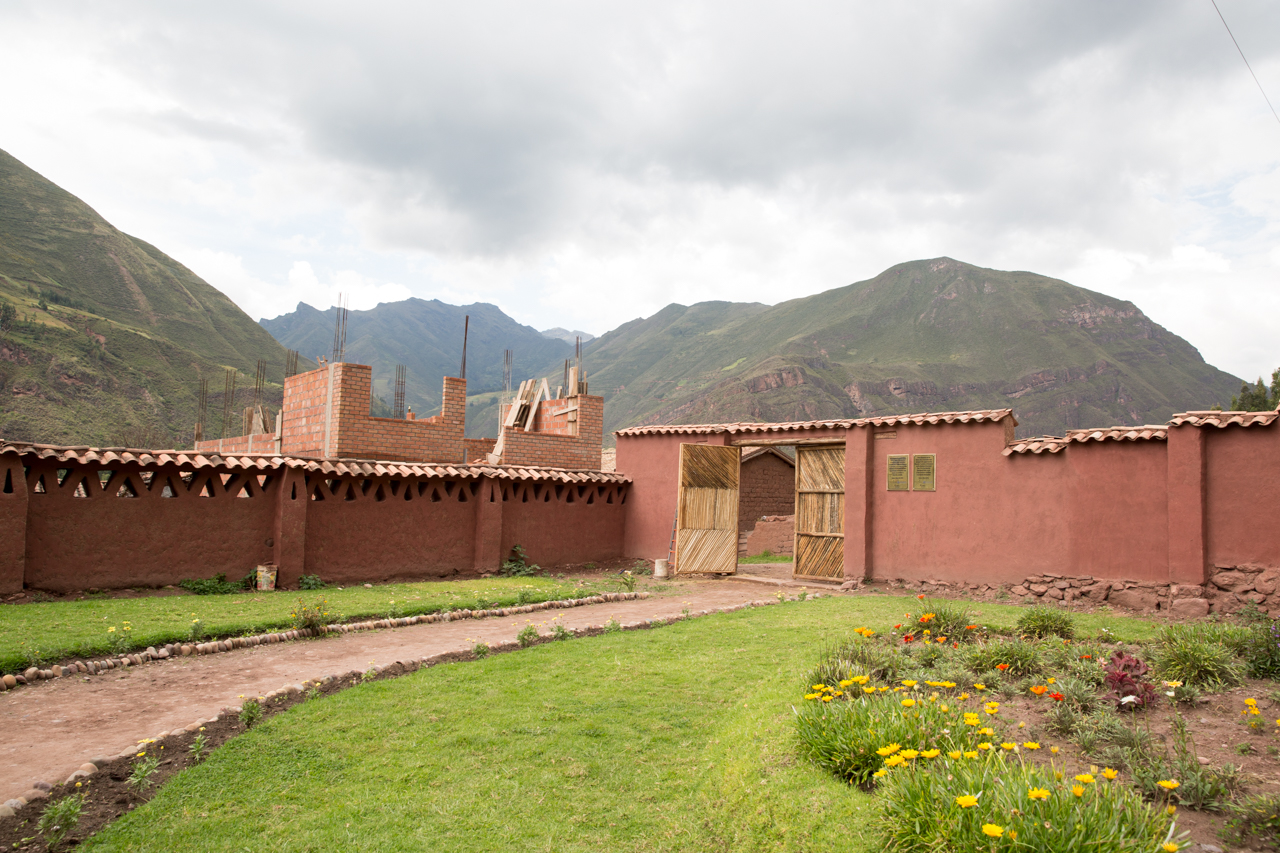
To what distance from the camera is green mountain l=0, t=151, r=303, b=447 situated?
38.2 meters

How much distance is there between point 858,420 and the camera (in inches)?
586

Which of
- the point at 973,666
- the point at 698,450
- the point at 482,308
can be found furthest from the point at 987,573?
the point at 482,308

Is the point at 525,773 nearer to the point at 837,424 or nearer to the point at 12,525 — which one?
the point at 12,525

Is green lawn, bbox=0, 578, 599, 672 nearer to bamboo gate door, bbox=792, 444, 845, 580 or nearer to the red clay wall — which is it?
bamboo gate door, bbox=792, 444, 845, 580

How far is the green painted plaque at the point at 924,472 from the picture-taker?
13836mm

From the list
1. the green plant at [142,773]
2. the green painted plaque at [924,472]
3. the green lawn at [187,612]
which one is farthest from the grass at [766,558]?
the green plant at [142,773]

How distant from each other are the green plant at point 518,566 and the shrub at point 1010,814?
41.2ft

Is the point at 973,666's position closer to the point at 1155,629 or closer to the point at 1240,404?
the point at 1155,629

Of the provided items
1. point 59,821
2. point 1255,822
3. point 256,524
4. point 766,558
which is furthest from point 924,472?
point 59,821

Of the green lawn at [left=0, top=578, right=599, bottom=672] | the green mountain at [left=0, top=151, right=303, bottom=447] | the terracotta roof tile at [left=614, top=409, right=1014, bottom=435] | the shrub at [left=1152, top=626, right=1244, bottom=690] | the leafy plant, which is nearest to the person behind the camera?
the leafy plant

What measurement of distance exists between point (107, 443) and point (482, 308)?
145379mm

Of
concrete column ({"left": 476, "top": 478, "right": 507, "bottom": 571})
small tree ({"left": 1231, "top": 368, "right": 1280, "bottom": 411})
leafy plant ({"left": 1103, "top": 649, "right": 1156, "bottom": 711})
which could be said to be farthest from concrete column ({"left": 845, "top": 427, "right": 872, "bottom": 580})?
small tree ({"left": 1231, "top": 368, "right": 1280, "bottom": 411})

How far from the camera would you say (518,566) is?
15.8 metres

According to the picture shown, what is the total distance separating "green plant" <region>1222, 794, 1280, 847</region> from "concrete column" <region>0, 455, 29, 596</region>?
13.2m
